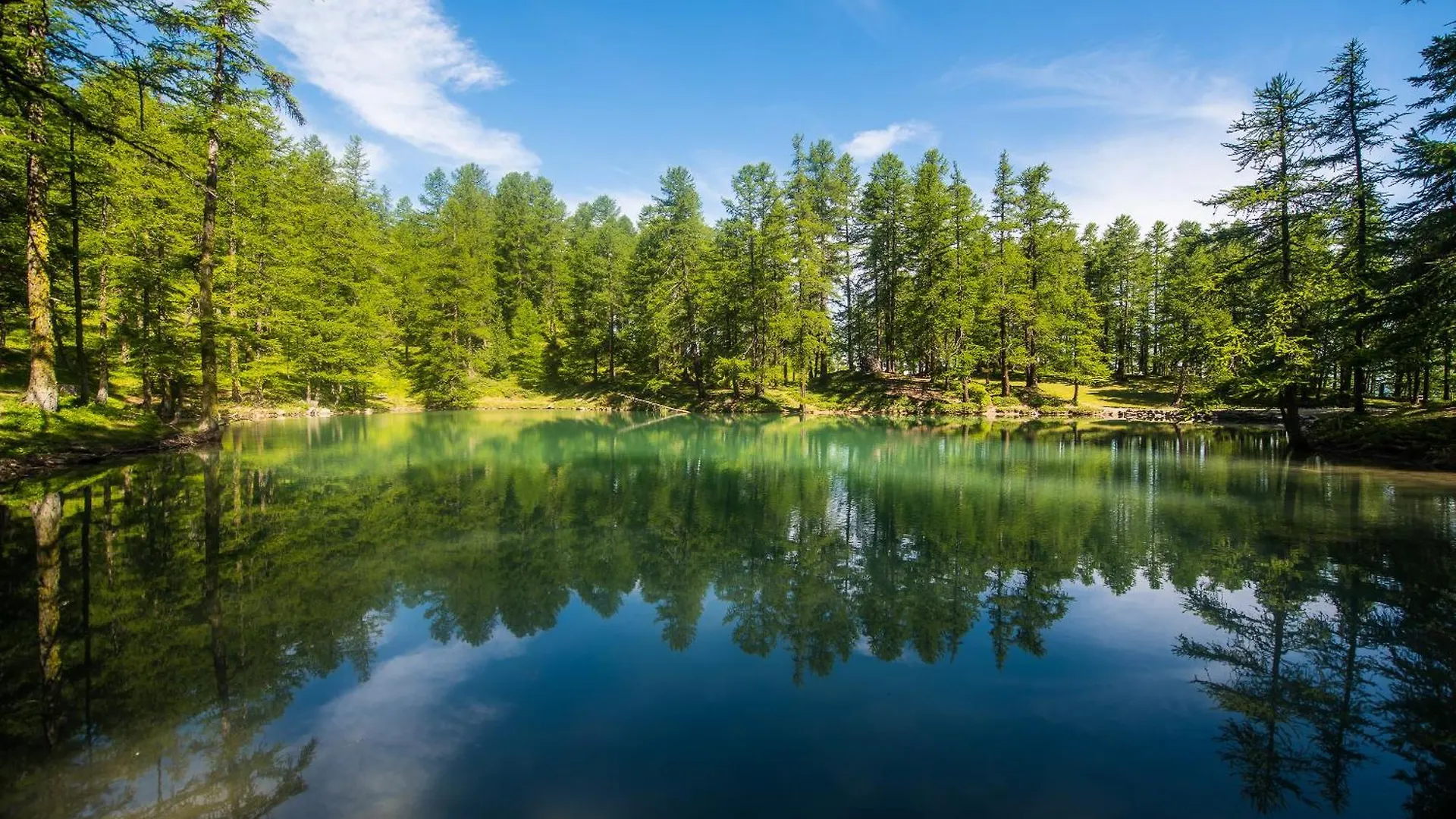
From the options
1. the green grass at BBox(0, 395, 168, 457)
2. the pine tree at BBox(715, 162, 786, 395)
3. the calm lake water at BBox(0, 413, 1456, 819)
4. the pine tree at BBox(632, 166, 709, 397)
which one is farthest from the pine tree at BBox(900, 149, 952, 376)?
the green grass at BBox(0, 395, 168, 457)

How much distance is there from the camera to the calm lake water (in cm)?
477

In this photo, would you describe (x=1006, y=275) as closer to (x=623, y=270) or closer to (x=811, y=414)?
(x=811, y=414)

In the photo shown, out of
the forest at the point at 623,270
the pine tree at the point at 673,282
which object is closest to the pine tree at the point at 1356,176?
the forest at the point at 623,270

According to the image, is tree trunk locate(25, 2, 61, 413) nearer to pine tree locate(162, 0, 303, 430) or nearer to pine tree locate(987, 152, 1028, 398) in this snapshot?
pine tree locate(162, 0, 303, 430)

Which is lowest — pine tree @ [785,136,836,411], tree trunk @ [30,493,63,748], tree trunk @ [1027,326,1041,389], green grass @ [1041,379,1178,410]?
tree trunk @ [30,493,63,748]

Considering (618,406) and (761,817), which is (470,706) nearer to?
(761,817)

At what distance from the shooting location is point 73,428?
1902cm

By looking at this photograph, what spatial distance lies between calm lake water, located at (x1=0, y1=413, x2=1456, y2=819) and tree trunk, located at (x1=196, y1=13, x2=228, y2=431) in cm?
989

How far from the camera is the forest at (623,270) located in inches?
786

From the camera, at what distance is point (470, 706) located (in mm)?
5980

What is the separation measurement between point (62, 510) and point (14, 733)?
10.2m

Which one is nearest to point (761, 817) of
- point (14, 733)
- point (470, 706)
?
point (470, 706)

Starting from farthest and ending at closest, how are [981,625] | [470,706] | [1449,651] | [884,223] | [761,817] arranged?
[884,223], [981,625], [1449,651], [470,706], [761,817]

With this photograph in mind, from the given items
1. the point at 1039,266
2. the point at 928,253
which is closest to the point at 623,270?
the point at 928,253
